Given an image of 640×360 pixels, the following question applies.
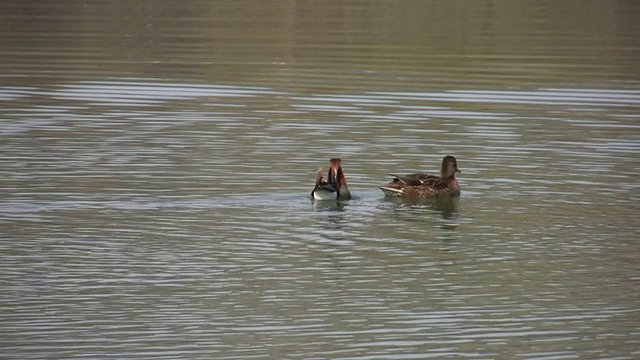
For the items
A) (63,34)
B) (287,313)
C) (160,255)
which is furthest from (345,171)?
(63,34)

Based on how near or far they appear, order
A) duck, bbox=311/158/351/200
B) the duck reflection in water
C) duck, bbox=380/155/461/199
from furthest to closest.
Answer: duck, bbox=380/155/461/199 → the duck reflection in water → duck, bbox=311/158/351/200

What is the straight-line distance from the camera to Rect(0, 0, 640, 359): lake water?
12.1 metres

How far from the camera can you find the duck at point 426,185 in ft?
59.1

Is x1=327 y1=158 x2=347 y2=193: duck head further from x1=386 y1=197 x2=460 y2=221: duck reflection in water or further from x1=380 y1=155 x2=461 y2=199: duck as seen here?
x1=386 y1=197 x2=460 y2=221: duck reflection in water

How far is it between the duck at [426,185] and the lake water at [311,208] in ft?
0.68

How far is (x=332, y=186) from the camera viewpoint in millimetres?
17500

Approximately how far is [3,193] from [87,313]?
5.45 metres

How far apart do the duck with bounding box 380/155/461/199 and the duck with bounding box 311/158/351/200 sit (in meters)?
0.46

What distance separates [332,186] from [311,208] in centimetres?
35

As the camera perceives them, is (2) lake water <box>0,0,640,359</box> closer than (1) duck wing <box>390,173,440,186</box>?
Yes

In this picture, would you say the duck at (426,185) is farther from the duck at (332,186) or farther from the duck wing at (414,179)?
the duck at (332,186)

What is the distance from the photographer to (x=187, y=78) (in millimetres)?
30781

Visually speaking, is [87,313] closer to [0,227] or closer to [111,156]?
[0,227]

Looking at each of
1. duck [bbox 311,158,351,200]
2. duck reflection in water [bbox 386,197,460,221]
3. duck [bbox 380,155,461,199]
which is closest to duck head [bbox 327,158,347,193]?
duck [bbox 311,158,351,200]
